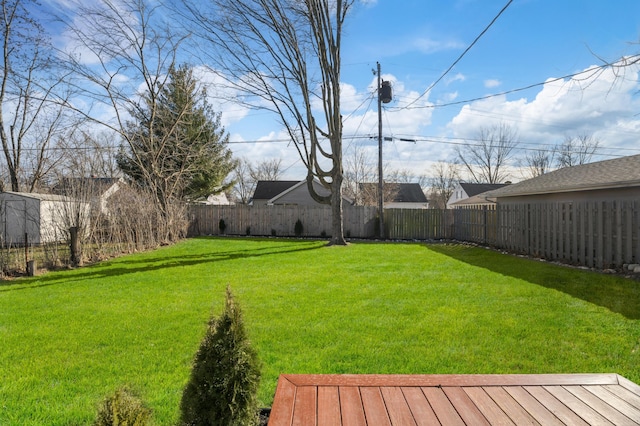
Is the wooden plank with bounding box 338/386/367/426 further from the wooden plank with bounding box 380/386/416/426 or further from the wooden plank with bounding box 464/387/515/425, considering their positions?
the wooden plank with bounding box 464/387/515/425

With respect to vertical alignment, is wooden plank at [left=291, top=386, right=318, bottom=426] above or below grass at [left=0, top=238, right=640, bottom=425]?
above

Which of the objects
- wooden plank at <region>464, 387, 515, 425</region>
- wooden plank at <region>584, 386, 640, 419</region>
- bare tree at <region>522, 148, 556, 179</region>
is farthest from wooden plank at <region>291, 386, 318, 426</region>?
bare tree at <region>522, 148, 556, 179</region>

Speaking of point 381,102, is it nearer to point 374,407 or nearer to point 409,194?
point 374,407

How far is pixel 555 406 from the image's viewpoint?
73.2 inches

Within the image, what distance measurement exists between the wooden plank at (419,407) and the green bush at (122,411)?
122cm

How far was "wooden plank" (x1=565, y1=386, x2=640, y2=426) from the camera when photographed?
5.62 feet

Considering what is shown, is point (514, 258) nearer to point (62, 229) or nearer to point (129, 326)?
point (129, 326)

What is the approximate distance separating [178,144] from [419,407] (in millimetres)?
15903

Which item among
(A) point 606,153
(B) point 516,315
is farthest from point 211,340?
(A) point 606,153

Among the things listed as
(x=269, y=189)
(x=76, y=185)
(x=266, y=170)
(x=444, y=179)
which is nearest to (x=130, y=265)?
(x=76, y=185)

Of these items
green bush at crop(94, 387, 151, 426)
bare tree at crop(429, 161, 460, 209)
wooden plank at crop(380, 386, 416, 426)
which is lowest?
wooden plank at crop(380, 386, 416, 426)

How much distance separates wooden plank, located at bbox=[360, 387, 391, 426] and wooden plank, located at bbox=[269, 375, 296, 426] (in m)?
0.38

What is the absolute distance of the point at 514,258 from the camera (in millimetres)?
9609

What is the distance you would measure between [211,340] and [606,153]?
116ft
